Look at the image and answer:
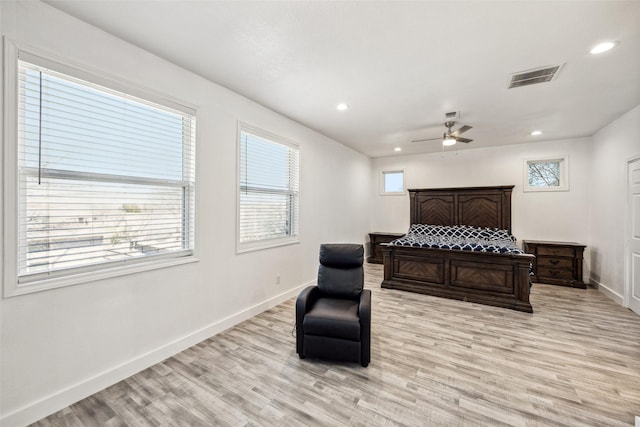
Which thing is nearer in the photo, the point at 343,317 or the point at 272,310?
the point at 343,317

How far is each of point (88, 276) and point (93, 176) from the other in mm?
787

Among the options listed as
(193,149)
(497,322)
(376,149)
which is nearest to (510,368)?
(497,322)

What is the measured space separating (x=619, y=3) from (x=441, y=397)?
308 cm

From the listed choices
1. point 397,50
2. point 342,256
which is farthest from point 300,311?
point 397,50

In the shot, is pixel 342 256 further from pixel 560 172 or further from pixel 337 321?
pixel 560 172

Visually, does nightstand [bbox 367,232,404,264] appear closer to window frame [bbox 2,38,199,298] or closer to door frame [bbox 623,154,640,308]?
door frame [bbox 623,154,640,308]

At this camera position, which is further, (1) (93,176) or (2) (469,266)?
(2) (469,266)

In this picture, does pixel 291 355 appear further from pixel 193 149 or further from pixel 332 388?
pixel 193 149

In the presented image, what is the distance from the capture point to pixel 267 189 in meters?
3.87

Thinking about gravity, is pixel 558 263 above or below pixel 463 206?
below

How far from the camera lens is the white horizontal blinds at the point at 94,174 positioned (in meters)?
1.86

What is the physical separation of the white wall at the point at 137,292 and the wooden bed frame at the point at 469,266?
196 cm

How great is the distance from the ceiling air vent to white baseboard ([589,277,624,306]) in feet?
11.7

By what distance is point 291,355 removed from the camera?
2.63 meters
